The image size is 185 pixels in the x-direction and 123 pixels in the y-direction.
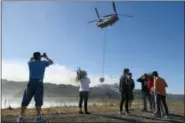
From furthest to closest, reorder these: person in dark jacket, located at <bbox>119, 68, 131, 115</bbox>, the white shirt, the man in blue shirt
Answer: the white shirt
person in dark jacket, located at <bbox>119, 68, 131, 115</bbox>
the man in blue shirt

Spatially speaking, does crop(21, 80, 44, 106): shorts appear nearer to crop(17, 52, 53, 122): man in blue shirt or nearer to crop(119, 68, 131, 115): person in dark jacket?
crop(17, 52, 53, 122): man in blue shirt

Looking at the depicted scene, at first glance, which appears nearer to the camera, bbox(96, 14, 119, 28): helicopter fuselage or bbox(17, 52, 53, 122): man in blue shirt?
bbox(17, 52, 53, 122): man in blue shirt

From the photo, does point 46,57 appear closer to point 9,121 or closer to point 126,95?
point 9,121

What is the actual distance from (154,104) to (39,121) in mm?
6267

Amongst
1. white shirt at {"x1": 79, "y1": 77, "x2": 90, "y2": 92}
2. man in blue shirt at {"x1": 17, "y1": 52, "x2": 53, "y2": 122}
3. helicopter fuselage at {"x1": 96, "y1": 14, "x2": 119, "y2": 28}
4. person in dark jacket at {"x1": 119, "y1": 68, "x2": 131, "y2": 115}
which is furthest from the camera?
helicopter fuselage at {"x1": 96, "y1": 14, "x2": 119, "y2": 28}

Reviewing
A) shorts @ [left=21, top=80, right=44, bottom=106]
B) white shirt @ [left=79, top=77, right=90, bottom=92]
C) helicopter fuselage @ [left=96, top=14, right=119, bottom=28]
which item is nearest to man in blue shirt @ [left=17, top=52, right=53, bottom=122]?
shorts @ [left=21, top=80, right=44, bottom=106]

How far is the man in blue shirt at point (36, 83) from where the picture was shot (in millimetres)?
9961

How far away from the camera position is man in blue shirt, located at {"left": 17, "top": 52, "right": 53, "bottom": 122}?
9.96 meters

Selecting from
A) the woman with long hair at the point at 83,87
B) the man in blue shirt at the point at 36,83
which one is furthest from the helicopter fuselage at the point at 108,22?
the man in blue shirt at the point at 36,83

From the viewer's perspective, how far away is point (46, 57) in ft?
34.2

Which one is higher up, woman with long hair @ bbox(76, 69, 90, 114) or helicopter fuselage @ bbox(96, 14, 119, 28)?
helicopter fuselage @ bbox(96, 14, 119, 28)

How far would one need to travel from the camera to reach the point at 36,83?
10055 mm

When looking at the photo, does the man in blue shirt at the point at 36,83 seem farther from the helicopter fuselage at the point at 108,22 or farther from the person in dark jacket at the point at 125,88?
the helicopter fuselage at the point at 108,22

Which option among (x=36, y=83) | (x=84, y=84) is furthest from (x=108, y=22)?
(x=36, y=83)
